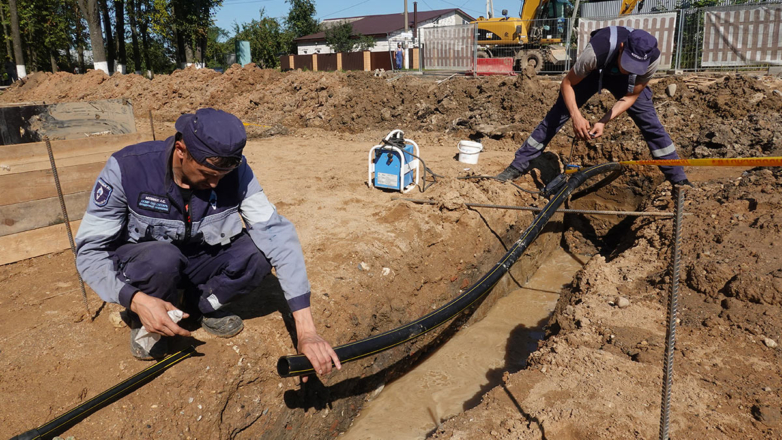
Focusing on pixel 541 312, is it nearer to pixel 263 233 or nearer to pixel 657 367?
pixel 657 367

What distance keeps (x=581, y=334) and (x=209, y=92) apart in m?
12.5

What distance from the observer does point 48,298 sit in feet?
10.6

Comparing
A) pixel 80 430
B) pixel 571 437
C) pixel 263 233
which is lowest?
pixel 571 437

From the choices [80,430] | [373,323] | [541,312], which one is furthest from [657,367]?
[80,430]

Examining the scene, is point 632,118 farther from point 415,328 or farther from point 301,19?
point 301,19

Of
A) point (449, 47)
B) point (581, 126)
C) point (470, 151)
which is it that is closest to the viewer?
point (581, 126)

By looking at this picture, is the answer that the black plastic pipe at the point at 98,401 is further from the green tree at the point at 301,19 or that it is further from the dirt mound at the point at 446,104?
the green tree at the point at 301,19

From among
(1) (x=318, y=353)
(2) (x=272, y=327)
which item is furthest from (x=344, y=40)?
(1) (x=318, y=353)

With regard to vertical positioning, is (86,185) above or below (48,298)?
above

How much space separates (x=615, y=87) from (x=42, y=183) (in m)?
5.17

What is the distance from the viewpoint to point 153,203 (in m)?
2.25

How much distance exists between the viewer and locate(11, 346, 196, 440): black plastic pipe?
2.02m

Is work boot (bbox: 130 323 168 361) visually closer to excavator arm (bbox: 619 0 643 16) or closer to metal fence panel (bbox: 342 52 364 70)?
excavator arm (bbox: 619 0 643 16)

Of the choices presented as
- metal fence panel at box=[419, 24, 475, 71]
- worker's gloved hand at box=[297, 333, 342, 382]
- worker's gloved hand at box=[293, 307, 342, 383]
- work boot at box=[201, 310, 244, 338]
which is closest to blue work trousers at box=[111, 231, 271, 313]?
work boot at box=[201, 310, 244, 338]
